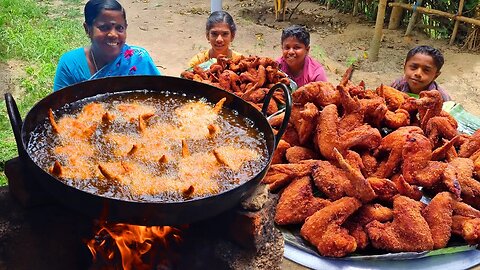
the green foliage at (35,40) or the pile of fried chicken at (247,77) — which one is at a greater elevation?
the pile of fried chicken at (247,77)

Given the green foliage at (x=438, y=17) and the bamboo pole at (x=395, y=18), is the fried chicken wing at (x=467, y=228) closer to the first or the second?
the green foliage at (x=438, y=17)

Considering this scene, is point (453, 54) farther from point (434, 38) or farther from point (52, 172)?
point (52, 172)

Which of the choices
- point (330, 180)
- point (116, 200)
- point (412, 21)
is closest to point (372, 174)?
point (330, 180)

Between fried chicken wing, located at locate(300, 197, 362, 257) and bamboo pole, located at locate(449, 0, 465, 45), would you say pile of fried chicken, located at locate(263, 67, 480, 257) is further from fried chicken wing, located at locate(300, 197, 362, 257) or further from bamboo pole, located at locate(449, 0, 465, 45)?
bamboo pole, located at locate(449, 0, 465, 45)

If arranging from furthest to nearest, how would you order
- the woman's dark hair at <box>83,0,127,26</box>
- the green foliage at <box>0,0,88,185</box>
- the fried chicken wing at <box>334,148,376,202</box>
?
1. the green foliage at <box>0,0,88,185</box>
2. the woman's dark hair at <box>83,0,127,26</box>
3. the fried chicken wing at <box>334,148,376,202</box>

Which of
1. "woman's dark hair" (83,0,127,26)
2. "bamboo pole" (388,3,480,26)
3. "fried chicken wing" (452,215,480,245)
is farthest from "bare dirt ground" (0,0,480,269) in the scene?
"fried chicken wing" (452,215,480,245)

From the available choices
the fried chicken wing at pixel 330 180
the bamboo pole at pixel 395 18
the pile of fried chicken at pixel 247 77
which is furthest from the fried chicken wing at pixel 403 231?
the bamboo pole at pixel 395 18

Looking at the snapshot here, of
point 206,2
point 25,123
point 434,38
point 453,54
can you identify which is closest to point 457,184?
point 25,123

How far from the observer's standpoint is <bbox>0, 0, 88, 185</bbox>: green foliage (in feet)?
17.6

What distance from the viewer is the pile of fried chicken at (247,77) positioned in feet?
12.4

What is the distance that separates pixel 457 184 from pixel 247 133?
1.39 meters

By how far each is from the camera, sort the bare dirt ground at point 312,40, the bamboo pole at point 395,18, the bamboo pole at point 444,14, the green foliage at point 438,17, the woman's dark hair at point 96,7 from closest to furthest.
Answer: the woman's dark hair at point 96,7
the bare dirt ground at point 312,40
the bamboo pole at point 444,14
the green foliage at point 438,17
the bamboo pole at point 395,18

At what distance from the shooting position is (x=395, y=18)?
880 centimetres

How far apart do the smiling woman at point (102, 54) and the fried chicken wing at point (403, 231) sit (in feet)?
7.72
